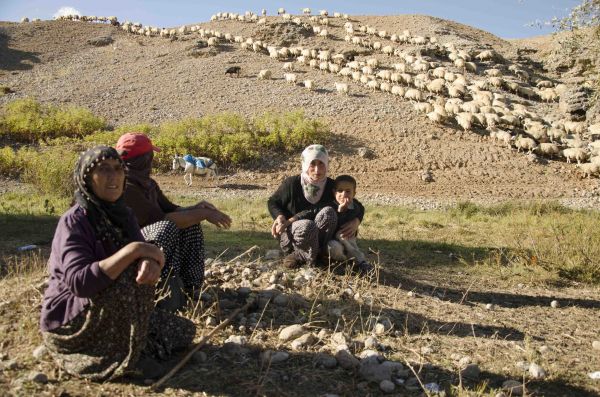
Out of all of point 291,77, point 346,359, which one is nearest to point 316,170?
point 346,359

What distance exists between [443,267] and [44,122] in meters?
14.7

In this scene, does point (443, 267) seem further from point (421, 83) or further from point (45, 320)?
point (421, 83)

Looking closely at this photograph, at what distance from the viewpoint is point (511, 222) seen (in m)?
8.86

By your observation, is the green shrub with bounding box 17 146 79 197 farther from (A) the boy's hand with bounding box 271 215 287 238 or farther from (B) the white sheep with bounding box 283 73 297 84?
(B) the white sheep with bounding box 283 73 297 84

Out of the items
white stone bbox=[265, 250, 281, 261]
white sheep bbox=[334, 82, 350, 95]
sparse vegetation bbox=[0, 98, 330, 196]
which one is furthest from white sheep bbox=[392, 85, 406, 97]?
white stone bbox=[265, 250, 281, 261]

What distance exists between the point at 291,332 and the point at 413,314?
1.16 metres

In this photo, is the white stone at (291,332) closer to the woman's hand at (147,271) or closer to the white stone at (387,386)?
the white stone at (387,386)

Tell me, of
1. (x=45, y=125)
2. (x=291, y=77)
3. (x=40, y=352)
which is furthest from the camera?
(x=291, y=77)

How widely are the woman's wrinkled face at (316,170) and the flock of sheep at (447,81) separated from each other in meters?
11.8

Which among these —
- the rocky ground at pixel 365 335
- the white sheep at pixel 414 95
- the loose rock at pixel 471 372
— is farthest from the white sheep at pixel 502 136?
the loose rock at pixel 471 372

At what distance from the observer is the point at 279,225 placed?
4656 mm

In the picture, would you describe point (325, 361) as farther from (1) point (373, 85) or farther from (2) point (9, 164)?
(1) point (373, 85)

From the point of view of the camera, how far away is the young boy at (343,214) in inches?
185

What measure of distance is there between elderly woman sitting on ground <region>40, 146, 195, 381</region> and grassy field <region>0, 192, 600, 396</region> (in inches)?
6.7
